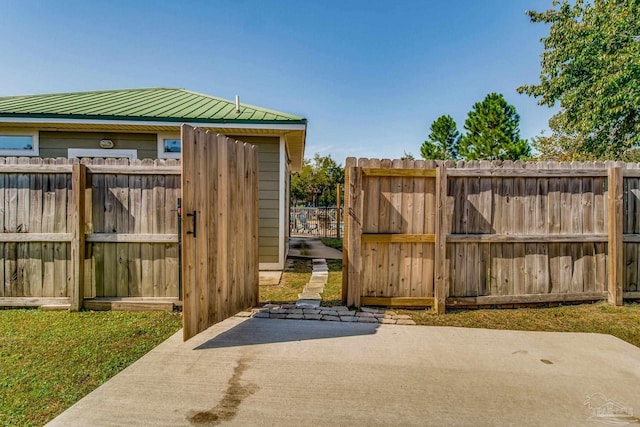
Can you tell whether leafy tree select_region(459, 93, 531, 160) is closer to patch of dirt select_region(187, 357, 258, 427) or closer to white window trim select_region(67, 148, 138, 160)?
white window trim select_region(67, 148, 138, 160)

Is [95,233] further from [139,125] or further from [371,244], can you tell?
[371,244]

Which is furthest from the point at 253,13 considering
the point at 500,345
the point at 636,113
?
the point at 636,113

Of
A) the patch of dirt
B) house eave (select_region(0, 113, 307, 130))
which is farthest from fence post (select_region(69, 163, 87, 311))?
the patch of dirt

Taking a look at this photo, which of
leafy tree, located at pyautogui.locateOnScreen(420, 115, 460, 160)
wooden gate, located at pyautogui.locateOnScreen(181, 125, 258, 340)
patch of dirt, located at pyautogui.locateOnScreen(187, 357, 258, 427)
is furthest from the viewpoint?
leafy tree, located at pyautogui.locateOnScreen(420, 115, 460, 160)

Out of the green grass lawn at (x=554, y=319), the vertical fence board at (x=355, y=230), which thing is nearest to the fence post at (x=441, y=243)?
the green grass lawn at (x=554, y=319)

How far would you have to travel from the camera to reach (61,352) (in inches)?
106

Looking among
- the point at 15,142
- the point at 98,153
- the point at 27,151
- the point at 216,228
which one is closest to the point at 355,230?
the point at 216,228

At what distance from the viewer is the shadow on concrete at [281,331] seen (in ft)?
9.80

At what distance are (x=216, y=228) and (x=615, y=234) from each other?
4.90m

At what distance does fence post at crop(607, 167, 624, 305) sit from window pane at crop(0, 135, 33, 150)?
956 cm

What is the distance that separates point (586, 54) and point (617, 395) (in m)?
13.9

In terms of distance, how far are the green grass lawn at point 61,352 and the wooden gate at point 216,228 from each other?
0.60 m

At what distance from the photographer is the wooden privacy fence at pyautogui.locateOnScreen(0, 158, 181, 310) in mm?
3795

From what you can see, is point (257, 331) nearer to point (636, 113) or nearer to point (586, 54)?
point (586, 54)
